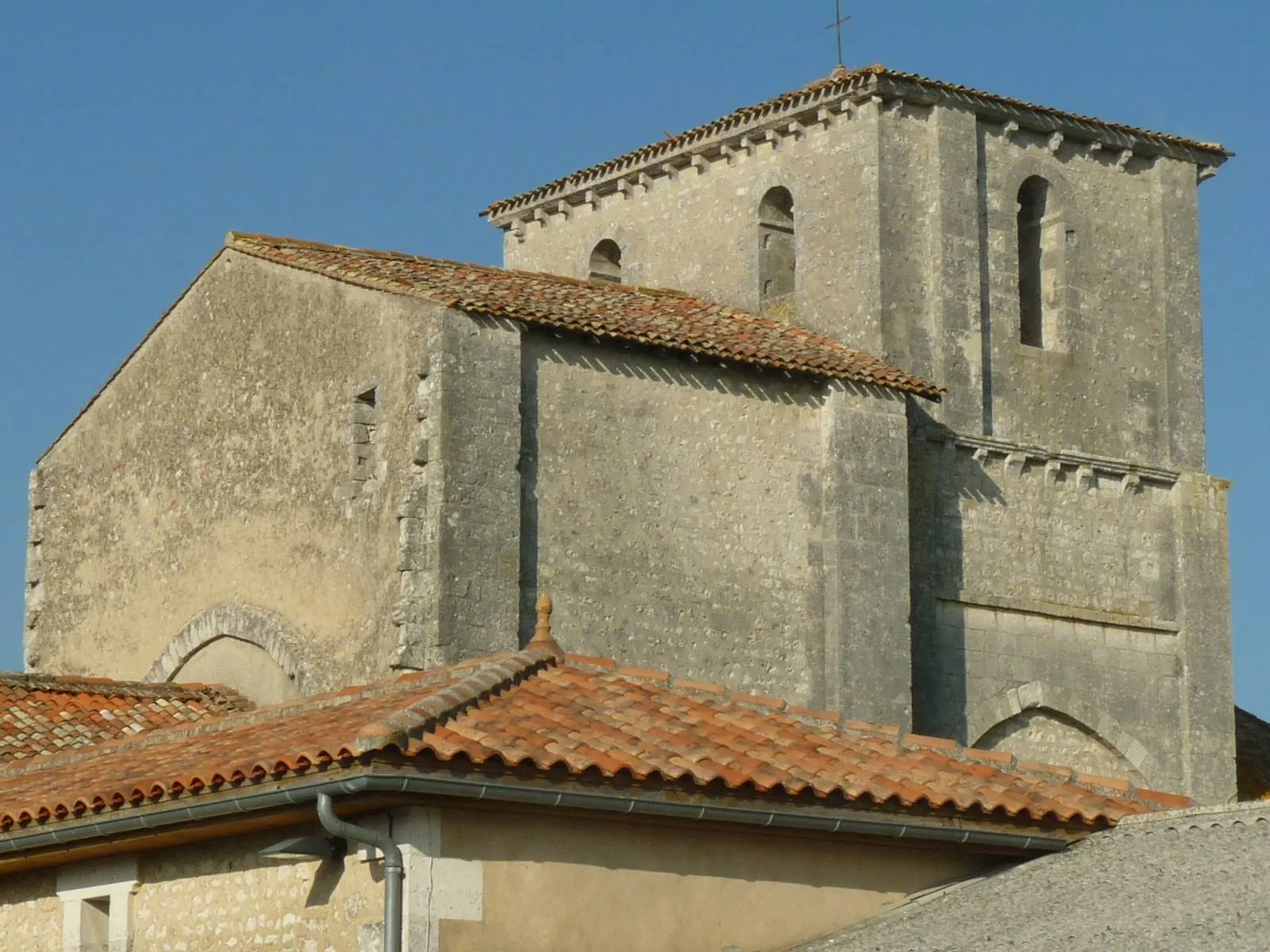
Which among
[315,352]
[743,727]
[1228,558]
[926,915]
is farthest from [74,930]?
[1228,558]

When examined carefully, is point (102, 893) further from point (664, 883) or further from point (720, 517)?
point (720, 517)

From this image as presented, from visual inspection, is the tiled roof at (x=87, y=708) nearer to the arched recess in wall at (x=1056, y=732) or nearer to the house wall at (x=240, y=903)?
the house wall at (x=240, y=903)

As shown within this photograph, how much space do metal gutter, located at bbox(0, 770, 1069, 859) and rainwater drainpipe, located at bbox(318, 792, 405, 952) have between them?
112mm

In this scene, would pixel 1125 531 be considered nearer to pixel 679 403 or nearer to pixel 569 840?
pixel 679 403

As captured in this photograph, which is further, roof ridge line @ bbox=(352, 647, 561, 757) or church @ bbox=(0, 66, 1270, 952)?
church @ bbox=(0, 66, 1270, 952)

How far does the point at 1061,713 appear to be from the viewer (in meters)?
22.6

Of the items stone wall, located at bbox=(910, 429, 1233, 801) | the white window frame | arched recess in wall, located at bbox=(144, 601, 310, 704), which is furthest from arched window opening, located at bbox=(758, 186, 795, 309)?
the white window frame

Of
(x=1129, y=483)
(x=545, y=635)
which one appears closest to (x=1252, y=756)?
(x=1129, y=483)

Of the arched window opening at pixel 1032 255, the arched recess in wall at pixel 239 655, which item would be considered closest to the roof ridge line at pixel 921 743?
the arched recess in wall at pixel 239 655

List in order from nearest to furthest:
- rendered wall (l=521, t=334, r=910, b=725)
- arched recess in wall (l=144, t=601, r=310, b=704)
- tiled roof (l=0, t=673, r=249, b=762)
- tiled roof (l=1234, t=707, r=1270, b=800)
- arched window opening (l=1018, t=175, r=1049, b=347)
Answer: tiled roof (l=0, t=673, r=249, b=762)
rendered wall (l=521, t=334, r=910, b=725)
arched recess in wall (l=144, t=601, r=310, b=704)
arched window opening (l=1018, t=175, r=1049, b=347)
tiled roof (l=1234, t=707, r=1270, b=800)

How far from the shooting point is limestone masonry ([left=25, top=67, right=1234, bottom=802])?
1939 cm

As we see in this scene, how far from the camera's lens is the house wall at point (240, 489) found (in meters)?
19.4

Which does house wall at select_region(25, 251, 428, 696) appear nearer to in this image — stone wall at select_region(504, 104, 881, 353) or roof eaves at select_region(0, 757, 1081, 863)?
stone wall at select_region(504, 104, 881, 353)

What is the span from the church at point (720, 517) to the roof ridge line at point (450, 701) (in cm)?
7
